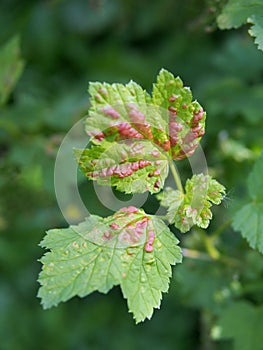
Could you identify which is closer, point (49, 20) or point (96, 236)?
point (96, 236)

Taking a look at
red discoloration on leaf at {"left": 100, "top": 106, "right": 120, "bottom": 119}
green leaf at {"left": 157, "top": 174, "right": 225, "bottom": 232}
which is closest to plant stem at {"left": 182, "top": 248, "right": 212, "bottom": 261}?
green leaf at {"left": 157, "top": 174, "right": 225, "bottom": 232}

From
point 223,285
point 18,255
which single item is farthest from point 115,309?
point 223,285

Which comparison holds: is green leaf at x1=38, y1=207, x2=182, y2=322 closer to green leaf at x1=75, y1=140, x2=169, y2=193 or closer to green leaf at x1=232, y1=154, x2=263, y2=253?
green leaf at x1=75, y1=140, x2=169, y2=193

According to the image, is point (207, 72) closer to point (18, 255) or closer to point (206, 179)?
point (18, 255)

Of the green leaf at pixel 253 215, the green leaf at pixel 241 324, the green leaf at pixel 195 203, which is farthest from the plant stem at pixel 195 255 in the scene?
the green leaf at pixel 195 203

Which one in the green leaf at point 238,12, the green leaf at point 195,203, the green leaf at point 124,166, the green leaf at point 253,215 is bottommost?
the green leaf at point 253,215

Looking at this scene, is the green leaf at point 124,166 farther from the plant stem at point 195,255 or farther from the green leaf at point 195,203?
the plant stem at point 195,255
